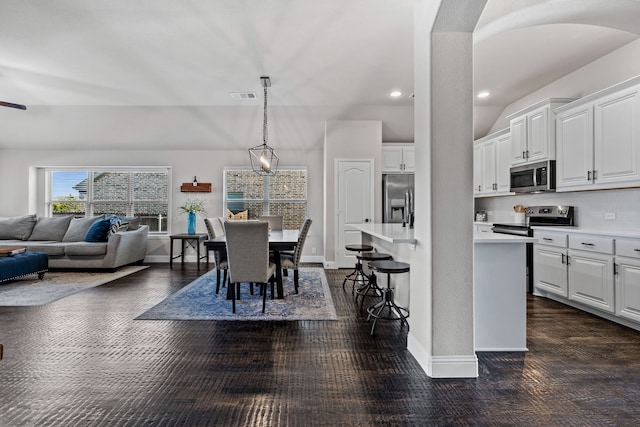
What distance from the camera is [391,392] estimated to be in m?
1.97

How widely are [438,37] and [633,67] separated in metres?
2.79

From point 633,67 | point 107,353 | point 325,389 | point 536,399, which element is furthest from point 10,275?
point 633,67

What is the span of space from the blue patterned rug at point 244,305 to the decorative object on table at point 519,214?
293 cm

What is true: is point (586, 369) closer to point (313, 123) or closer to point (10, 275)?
point (313, 123)

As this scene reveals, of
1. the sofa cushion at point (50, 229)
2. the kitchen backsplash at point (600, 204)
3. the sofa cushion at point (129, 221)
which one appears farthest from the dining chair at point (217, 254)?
the kitchen backsplash at point (600, 204)

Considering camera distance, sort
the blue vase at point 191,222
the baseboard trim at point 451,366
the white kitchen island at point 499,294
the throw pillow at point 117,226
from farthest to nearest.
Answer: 1. the blue vase at point 191,222
2. the throw pillow at point 117,226
3. the white kitchen island at point 499,294
4. the baseboard trim at point 451,366

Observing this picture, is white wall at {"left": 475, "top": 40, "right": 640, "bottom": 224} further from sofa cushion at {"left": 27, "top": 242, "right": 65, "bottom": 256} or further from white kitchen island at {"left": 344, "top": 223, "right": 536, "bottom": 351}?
sofa cushion at {"left": 27, "top": 242, "right": 65, "bottom": 256}

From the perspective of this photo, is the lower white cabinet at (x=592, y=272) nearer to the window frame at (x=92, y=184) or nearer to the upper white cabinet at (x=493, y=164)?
the upper white cabinet at (x=493, y=164)

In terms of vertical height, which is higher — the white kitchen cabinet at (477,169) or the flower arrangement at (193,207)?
the white kitchen cabinet at (477,169)

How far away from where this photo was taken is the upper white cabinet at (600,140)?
3090 millimetres

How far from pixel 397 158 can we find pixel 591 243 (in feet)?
11.2

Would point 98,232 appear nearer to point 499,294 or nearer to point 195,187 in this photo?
point 195,187

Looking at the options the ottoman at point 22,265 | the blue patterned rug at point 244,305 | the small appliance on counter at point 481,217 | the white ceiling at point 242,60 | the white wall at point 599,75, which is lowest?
the blue patterned rug at point 244,305

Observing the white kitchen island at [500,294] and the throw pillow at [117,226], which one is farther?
the throw pillow at [117,226]
